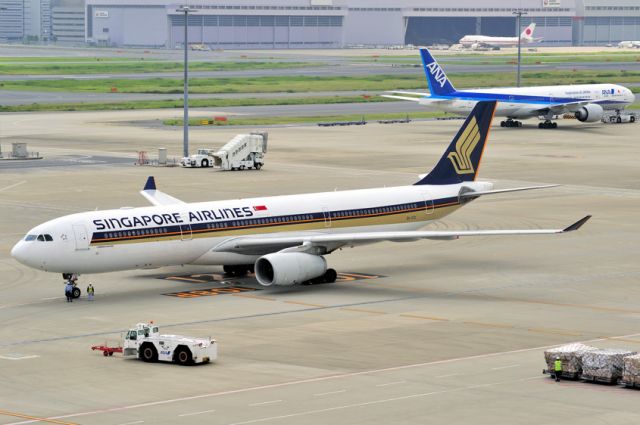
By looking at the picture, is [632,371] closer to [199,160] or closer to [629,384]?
[629,384]

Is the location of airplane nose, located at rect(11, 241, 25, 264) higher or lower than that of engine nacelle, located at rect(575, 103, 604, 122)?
lower

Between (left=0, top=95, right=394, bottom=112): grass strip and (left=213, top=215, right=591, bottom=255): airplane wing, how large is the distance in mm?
109217

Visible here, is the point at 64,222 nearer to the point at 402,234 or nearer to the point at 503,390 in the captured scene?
the point at 402,234

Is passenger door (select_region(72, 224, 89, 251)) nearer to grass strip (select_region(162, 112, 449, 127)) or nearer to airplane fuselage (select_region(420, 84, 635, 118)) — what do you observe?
airplane fuselage (select_region(420, 84, 635, 118))

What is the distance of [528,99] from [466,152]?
77576 millimetres

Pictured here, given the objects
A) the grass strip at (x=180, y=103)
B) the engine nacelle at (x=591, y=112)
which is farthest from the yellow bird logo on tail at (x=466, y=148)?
the grass strip at (x=180, y=103)

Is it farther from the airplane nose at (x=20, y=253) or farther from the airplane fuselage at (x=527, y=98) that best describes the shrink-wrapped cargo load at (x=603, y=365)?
the airplane fuselage at (x=527, y=98)

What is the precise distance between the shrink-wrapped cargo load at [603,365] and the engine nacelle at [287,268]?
18.5 meters

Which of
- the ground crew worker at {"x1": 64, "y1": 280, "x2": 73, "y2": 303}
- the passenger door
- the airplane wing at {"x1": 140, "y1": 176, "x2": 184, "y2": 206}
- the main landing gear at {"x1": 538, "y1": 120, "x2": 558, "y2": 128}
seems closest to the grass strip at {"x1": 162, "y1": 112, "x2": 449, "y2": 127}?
the main landing gear at {"x1": 538, "y1": 120, "x2": 558, "y2": 128}

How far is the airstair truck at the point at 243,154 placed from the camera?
107m

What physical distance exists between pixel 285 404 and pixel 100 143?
92253 millimetres

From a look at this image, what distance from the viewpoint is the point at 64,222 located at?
181 ft

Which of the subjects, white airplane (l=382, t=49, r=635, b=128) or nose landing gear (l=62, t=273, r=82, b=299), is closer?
nose landing gear (l=62, t=273, r=82, b=299)

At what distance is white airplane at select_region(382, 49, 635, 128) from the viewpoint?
139 meters
